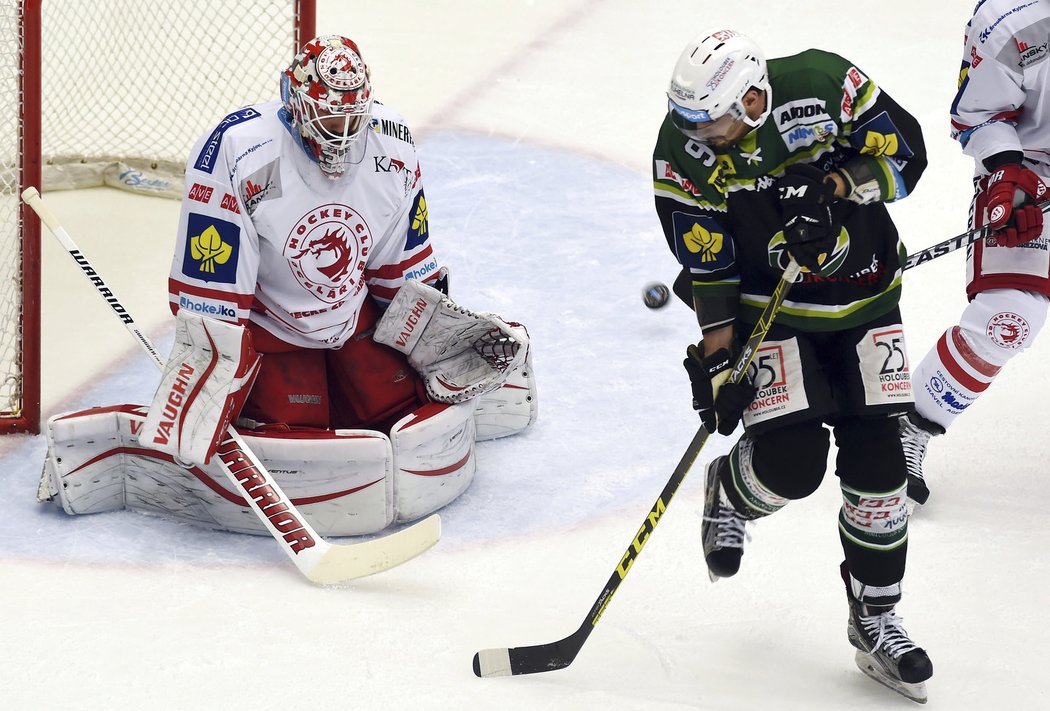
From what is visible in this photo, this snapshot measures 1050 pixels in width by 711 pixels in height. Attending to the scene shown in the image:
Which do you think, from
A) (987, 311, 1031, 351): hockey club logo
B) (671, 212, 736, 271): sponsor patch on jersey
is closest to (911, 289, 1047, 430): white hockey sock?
(987, 311, 1031, 351): hockey club logo

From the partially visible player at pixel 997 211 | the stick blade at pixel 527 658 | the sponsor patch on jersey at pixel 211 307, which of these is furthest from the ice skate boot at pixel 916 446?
the sponsor patch on jersey at pixel 211 307

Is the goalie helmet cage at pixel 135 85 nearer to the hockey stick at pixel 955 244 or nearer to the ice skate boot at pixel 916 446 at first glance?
the hockey stick at pixel 955 244

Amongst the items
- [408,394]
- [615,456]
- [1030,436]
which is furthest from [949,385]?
[408,394]

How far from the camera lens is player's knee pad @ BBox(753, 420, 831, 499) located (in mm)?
2615

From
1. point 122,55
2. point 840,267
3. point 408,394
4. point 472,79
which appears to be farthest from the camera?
point 472,79

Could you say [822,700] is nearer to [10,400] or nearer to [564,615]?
[564,615]

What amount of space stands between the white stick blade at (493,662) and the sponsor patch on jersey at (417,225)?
102 centimetres

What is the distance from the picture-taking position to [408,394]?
3.41 m

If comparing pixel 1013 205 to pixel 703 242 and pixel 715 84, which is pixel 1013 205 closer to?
pixel 703 242

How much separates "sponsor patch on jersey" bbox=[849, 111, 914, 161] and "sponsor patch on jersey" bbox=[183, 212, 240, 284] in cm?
125

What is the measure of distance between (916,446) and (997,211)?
0.57 m

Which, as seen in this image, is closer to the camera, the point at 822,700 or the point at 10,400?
the point at 822,700

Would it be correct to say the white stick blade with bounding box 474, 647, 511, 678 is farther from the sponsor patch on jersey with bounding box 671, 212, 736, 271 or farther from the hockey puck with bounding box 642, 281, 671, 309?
the hockey puck with bounding box 642, 281, 671, 309

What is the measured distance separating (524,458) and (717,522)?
83 centimetres
